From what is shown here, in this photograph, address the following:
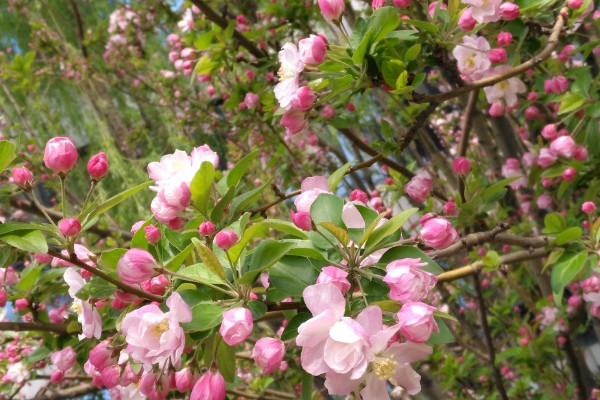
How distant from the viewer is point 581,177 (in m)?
1.58

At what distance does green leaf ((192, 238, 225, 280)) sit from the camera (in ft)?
2.13

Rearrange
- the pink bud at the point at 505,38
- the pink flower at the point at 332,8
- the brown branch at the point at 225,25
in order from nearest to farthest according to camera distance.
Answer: the pink flower at the point at 332,8 → the pink bud at the point at 505,38 → the brown branch at the point at 225,25

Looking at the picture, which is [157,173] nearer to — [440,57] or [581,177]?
[440,57]

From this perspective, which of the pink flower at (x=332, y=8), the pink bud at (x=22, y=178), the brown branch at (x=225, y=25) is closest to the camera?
the pink bud at (x=22, y=178)

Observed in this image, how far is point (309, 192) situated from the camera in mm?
782

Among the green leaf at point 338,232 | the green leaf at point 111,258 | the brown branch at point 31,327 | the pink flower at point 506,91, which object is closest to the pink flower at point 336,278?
the green leaf at point 338,232

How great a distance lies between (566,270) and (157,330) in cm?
74

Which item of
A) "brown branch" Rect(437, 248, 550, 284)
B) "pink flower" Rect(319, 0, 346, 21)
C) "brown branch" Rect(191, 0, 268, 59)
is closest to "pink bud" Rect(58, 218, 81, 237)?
"pink flower" Rect(319, 0, 346, 21)

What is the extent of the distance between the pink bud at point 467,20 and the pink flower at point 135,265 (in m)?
0.66

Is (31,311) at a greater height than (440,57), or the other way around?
(440,57)

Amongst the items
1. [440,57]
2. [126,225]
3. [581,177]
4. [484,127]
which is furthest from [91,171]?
[126,225]

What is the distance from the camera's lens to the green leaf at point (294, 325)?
69cm

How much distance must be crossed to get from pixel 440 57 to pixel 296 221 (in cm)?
56

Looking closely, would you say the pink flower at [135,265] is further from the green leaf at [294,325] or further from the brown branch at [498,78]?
the brown branch at [498,78]
